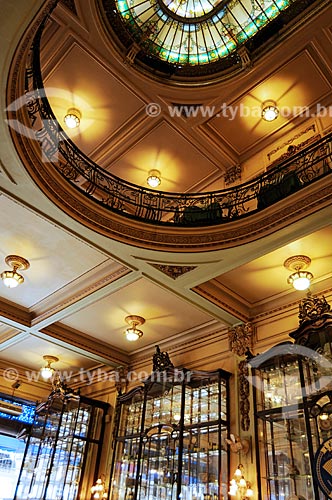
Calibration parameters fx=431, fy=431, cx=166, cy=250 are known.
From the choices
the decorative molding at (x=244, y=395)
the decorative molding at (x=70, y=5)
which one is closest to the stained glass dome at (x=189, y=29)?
the decorative molding at (x=70, y=5)

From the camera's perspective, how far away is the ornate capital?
655 cm

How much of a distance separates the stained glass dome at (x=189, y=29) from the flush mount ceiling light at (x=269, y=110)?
32.3 inches

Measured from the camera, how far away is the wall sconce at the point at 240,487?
208 inches

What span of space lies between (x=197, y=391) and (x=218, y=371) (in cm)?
52

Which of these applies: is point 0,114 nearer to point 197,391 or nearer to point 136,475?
point 197,391

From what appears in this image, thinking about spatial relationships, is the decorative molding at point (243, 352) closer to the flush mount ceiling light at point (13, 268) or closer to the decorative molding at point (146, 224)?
the decorative molding at point (146, 224)

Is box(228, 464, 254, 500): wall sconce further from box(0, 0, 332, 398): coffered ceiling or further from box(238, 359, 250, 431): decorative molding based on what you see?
box(0, 0, 332, 398): coffered ceiling

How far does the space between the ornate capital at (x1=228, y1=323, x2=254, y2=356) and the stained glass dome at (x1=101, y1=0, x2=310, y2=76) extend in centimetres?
408

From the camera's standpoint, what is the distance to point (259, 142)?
7473 millimetres

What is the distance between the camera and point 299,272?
19.1 ft

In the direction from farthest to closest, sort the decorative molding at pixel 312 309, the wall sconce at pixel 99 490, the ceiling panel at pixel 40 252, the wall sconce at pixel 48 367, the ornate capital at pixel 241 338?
the wall sconce at pixel 48 367 < the wall sconce at pixel 99 490 < the ornate capital at pixel 241 338 < the ceiling panel at pixel 40 252 < the decorative molding at pixel 312 309

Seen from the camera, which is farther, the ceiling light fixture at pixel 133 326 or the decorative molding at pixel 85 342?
the decorative molding at pixel 85 342

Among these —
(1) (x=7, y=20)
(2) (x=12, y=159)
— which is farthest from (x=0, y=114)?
(1) (x=7, y=20)

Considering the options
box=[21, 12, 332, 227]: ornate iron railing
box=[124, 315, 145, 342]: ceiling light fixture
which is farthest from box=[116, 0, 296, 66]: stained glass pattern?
box=[124, 315, 145, 342]: ceiling light fixture
